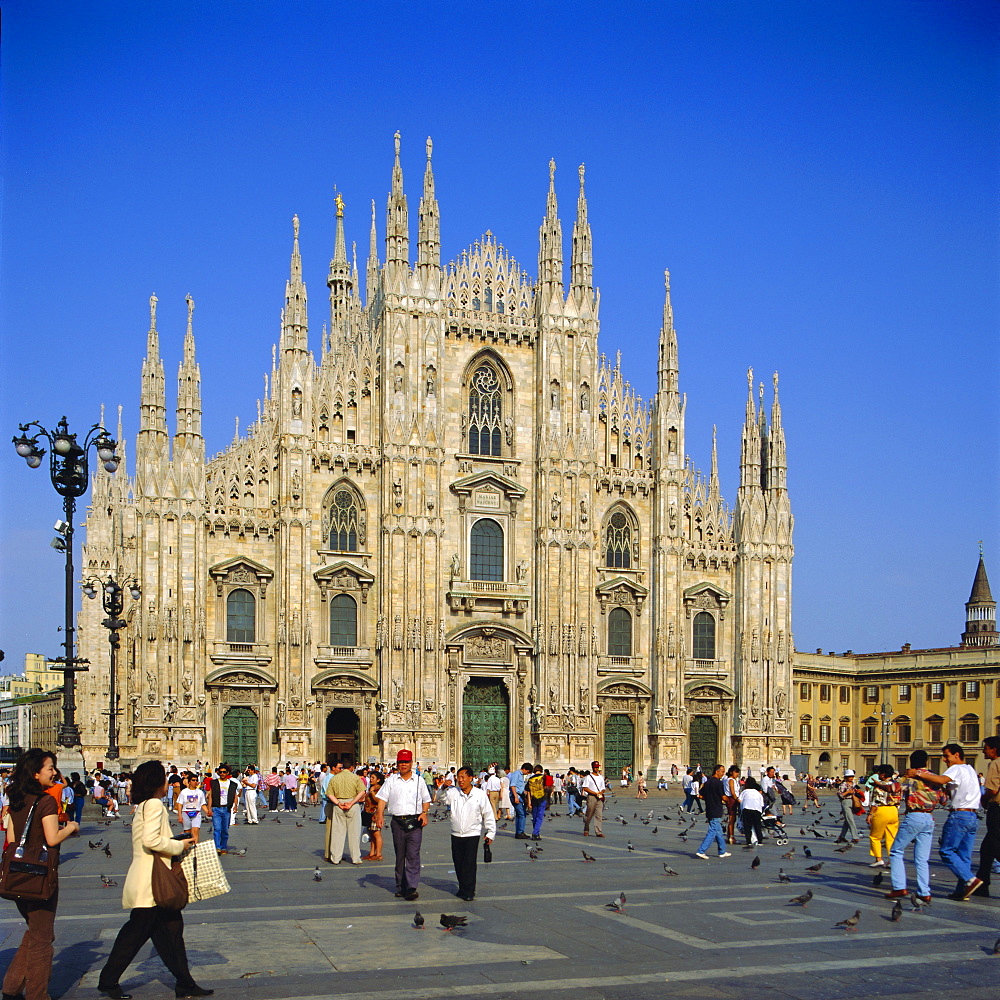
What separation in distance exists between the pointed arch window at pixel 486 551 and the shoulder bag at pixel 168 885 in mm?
39858

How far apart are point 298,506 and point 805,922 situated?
3489 centimetres

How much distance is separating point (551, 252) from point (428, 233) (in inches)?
208

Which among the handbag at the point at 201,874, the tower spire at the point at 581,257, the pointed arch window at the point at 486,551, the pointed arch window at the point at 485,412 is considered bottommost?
the handbag at the point at 201,874


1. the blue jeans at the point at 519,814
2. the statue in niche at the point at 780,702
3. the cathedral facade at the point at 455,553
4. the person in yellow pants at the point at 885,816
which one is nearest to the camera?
the person in yellow pants at the point at 885,816

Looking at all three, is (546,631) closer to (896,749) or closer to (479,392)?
(479,392)

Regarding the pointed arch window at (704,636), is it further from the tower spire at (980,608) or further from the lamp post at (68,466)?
the tower spire at (980,608)

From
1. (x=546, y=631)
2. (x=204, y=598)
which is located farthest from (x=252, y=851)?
(x=546, y=631)

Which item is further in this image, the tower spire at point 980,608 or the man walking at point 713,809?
the tower spire at point 980,608

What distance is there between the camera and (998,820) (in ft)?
50.5

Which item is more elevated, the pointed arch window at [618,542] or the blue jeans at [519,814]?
the pointed arch window at [618,542]

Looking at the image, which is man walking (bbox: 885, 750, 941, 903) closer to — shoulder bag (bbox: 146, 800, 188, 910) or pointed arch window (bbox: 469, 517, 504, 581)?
shoulder bag (bbox: 146, 800, 188, 910)

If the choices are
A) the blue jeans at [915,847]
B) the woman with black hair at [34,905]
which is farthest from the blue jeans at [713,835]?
the woman with black hair at [34,905]

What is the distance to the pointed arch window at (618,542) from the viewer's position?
5209 cm

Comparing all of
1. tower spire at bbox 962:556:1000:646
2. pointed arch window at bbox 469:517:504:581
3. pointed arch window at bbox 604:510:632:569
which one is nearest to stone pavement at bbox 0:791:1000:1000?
pointed arch window at bbox 469:517:504:581
